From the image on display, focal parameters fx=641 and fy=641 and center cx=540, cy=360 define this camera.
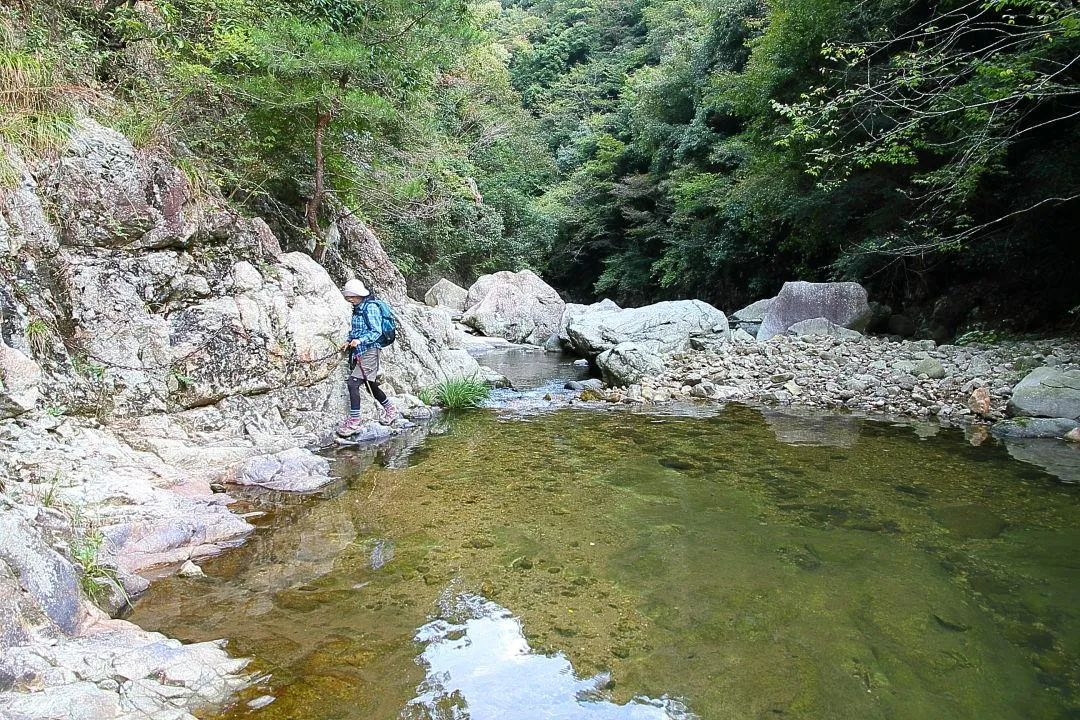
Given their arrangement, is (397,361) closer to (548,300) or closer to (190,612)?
(190,612)

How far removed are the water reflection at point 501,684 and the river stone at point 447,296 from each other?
20.0 metres

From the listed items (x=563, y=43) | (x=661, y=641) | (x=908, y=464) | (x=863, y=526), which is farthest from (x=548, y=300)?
(x=563, y=43)

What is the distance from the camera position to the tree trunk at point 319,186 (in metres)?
8.55

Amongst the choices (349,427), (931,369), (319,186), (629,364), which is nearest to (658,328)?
(629,364)

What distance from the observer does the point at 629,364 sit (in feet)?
36.7

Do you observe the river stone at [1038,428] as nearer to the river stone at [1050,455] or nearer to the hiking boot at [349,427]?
the river stone at [1050,455]

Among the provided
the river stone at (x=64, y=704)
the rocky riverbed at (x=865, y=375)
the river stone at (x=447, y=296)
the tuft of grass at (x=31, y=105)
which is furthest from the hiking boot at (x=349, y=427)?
the river stone at (x=447, y=296)

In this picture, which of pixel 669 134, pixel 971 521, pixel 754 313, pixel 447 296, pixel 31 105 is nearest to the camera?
pixel 971 521

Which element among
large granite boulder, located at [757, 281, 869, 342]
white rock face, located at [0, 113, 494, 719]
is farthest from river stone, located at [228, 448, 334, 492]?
large granite boulder, located at [757, 281, 869, 342]

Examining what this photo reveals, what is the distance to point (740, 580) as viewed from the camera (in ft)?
12.4

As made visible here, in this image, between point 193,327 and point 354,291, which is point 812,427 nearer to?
point 354,291

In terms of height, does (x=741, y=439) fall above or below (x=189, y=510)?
below

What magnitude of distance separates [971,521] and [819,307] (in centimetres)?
983

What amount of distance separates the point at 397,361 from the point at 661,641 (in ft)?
20.9
